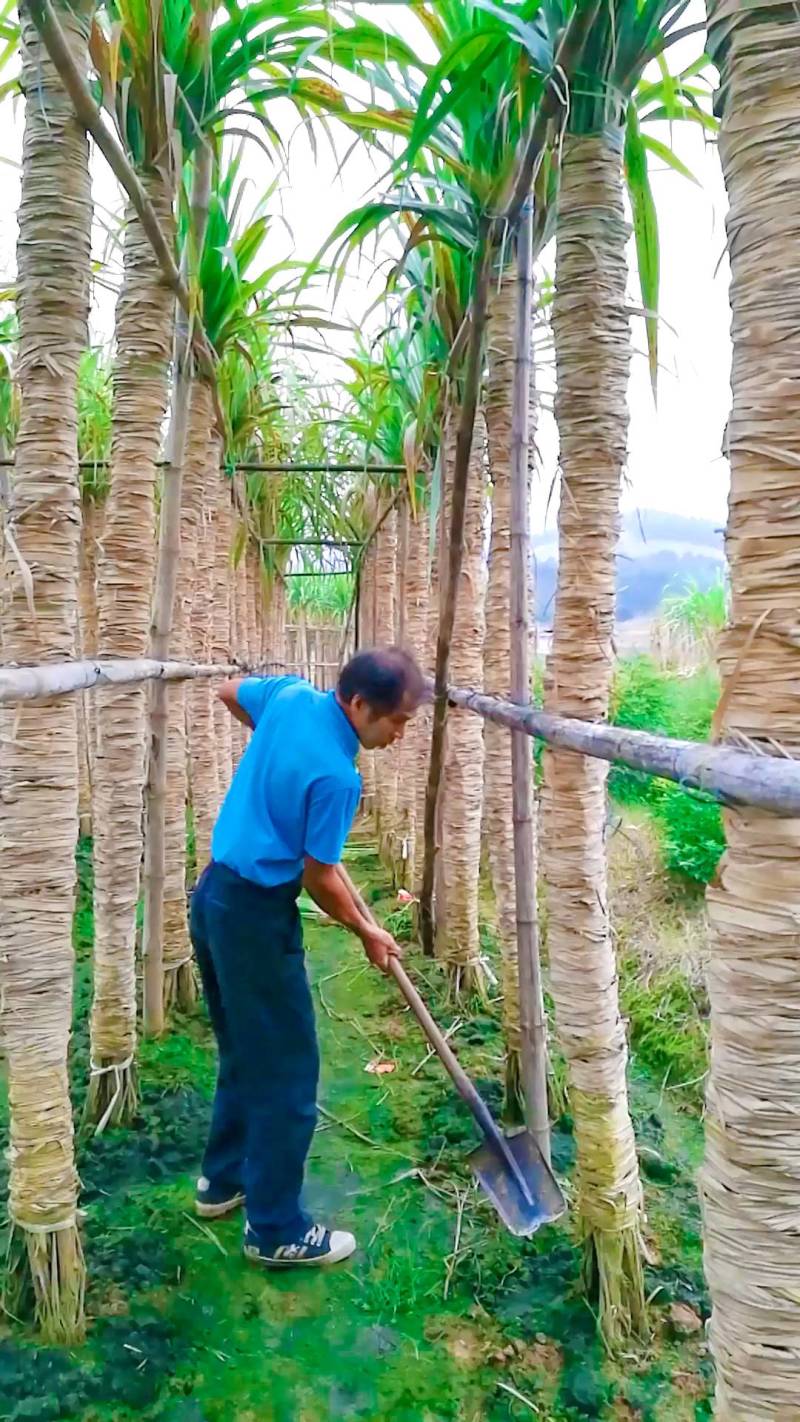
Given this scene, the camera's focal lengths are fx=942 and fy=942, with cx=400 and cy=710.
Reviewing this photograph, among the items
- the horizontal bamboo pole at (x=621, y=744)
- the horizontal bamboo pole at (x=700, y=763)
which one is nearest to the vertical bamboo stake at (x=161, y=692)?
the horizontal bamboo pole at (x=621, y=744)

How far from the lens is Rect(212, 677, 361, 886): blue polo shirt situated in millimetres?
1962

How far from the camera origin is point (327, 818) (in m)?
1.96

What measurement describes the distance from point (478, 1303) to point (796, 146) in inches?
83.6

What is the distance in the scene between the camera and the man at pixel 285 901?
200 cm

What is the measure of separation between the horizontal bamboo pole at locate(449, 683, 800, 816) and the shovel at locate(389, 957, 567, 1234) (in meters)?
1.04

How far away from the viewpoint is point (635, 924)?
425 centimetres

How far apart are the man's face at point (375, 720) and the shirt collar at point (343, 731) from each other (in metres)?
0.01

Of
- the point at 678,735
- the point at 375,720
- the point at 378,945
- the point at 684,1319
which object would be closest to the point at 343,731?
the point at 375,720

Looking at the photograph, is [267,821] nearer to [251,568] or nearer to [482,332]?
[482,332]

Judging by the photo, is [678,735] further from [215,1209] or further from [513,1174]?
[215,1209]

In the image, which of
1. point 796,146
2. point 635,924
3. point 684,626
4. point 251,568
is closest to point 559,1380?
point 796,146

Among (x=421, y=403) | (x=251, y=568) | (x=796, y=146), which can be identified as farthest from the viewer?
(x=251, y=568)

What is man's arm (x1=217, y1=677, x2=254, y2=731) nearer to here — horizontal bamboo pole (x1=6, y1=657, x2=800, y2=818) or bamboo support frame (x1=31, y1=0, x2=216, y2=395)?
horizontal bamboo pole (x1=6, y1=657, x2=800, y2=818)

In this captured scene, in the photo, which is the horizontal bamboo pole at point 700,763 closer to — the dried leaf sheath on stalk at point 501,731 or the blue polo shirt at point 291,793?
the blue polo shirt at point 291,793
